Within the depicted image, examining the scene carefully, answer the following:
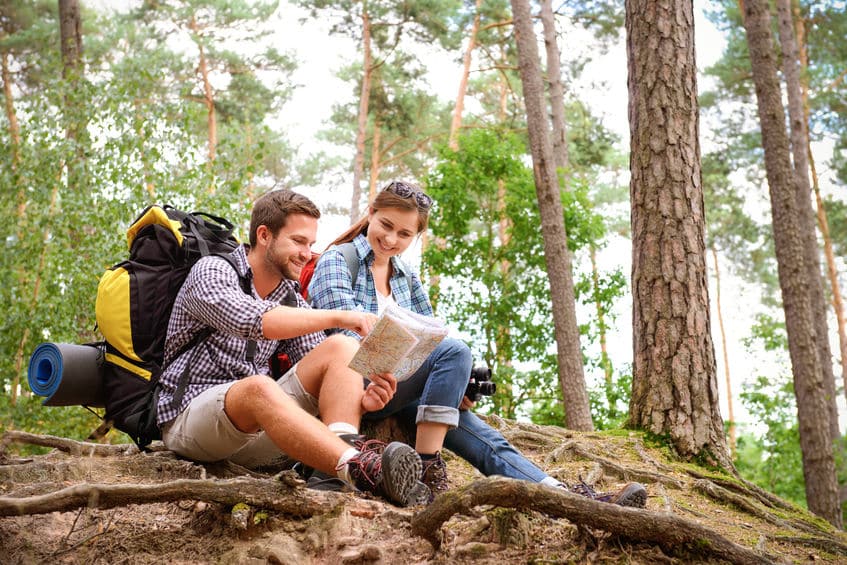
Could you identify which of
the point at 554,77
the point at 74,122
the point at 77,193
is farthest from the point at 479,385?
the point at 554,77

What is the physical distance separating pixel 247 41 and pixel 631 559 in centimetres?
1768

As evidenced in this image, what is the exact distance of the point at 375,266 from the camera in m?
3.80

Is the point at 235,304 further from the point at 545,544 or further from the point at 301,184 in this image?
the point at 301,184

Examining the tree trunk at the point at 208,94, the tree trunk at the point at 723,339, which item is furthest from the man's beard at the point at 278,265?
the tree trunk at the point at 723,339

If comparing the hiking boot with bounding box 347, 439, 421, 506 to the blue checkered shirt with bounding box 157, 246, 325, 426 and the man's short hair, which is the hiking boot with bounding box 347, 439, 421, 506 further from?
the man's short hair

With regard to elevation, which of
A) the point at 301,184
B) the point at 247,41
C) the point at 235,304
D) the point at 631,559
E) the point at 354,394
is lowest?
the point at 631,559

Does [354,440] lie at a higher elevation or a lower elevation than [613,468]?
higher

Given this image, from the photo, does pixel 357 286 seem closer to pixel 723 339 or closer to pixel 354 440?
pixel 354 440

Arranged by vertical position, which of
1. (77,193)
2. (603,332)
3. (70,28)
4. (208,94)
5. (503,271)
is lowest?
(603,332)

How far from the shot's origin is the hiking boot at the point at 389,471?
8.93 feet

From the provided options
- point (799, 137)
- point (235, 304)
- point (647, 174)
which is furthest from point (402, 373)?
point (799, 137)

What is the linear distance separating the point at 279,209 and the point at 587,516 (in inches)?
67.9

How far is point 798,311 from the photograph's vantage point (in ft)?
25.8

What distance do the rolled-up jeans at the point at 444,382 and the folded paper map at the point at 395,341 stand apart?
1.42 feet
